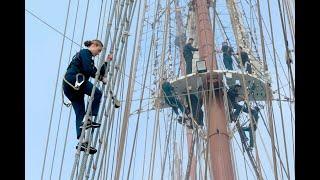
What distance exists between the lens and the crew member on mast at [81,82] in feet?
14.3

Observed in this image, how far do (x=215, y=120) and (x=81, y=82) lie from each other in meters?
4.76

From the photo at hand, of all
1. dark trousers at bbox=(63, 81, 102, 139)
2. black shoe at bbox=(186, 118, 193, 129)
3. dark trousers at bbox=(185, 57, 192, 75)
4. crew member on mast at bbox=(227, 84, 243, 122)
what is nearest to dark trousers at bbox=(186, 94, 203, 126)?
black shoe at bbox=(186, 118, 193, 129)

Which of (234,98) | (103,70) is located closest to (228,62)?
(234,98)

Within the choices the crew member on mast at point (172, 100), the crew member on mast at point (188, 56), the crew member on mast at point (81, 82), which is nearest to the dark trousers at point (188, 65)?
the crew member on mast at point (188, 56)

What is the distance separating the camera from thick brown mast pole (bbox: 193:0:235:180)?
26.0ft

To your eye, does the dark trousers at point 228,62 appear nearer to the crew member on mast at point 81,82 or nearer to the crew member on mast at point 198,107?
the crew member on mast at point 198,107

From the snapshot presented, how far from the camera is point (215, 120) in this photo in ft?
29.1

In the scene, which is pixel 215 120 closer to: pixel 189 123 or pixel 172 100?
pixel 189 123

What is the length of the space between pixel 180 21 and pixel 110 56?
5.97m

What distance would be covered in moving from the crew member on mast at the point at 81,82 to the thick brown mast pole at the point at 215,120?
2.70 meters
